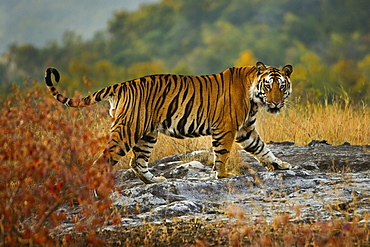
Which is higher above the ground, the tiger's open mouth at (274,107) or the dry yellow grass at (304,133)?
the tiger's open mouth at (274,107)

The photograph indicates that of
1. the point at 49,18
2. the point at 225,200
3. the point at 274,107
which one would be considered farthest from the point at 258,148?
the point at 49,18

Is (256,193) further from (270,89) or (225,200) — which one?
(270,89)

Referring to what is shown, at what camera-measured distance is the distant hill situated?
329 feet

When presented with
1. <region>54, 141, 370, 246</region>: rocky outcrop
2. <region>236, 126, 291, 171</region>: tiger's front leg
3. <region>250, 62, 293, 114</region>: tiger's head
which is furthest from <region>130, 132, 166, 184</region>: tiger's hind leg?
<region>250, 62, 293, 114</region>: tiger's head

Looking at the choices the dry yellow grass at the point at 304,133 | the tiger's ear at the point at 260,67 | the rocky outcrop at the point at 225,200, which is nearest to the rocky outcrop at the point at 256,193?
the rocky outcrop at the point at 225,200

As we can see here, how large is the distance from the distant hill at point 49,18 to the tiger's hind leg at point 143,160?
91.1 m

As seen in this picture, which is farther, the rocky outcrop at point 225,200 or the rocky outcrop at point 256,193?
the rocky outcrop at point 256,193

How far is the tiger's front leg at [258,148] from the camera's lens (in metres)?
7.80

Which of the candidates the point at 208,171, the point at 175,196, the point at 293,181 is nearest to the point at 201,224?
the point at 175,196

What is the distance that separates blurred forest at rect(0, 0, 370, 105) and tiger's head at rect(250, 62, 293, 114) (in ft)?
134

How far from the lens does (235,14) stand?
69.1 meters

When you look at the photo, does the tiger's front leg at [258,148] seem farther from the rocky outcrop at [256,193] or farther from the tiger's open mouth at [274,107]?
the tiger's open mouth at [274,107]

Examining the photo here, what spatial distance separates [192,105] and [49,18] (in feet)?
341

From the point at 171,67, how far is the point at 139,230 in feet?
184
